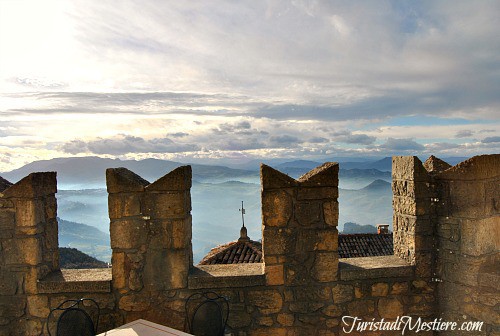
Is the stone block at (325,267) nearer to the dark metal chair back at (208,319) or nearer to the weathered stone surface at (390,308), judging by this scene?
the weathered stone surface at (390,308)

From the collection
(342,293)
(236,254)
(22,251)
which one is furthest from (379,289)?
(236,254)

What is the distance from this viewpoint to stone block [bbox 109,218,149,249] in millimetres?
4301

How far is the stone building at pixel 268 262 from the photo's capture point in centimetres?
429

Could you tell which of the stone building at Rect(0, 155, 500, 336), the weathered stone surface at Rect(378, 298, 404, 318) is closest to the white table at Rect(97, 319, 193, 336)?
the stone building at Rect(0, 155, 500, 336)

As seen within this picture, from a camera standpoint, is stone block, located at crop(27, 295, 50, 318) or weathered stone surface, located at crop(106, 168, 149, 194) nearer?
weathered stone surface, located at crop(106, 168, 149, 194)

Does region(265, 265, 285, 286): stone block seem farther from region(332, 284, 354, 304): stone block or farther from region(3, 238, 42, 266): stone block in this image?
region(3, 238, 42, 266): stone block

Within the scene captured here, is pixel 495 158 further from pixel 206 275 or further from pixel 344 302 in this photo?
pixel 206 275

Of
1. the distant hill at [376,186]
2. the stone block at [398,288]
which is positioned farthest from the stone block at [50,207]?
the distant hill at [376,186]

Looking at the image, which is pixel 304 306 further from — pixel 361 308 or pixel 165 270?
pixel 165 270

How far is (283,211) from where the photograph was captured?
4332 millimetres

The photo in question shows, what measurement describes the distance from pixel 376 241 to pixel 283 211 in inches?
574

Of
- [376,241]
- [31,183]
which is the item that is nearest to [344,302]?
[31,183]

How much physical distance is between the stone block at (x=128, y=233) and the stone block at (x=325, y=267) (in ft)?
6.31

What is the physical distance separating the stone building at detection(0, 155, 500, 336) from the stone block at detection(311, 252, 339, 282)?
0.01 m
